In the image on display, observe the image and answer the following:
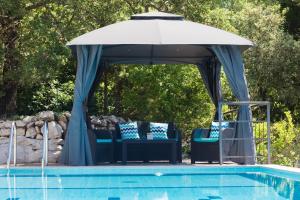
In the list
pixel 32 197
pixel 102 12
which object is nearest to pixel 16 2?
pixel 102 12

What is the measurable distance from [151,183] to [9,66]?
6.66 meters

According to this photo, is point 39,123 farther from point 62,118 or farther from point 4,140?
point 4,140

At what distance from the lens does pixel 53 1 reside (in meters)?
13.2

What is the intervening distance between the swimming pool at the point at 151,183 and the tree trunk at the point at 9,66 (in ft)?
15.4

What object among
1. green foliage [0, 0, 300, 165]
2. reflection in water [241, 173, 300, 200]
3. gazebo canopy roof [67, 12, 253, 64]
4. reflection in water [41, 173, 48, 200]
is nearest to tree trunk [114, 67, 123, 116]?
green foliage [0, 0, 300, 165]

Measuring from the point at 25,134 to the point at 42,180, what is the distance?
2.80m

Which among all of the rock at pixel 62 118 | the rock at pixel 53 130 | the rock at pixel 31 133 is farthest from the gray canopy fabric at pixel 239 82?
the rock at pixel 31 133

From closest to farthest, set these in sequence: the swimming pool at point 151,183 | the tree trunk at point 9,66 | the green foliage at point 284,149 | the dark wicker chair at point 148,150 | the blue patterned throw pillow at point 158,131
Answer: the swimming pool at point 151,183 < the dark wicker chair at point 148,150 < the blue patterned throw pillow at point 158,131 < the green foliage at point 284,149 < the tree trunk at point 9,66

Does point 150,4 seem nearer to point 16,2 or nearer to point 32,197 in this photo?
point 16,2

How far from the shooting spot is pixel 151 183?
28.3 feet

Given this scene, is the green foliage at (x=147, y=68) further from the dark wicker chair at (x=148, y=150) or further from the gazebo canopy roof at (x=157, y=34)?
the dark wicker chair at (x=148, y=150)

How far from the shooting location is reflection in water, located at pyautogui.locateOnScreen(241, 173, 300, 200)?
7.27 meters

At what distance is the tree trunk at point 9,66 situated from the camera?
45.0 feet

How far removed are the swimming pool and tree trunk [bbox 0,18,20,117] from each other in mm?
4680
